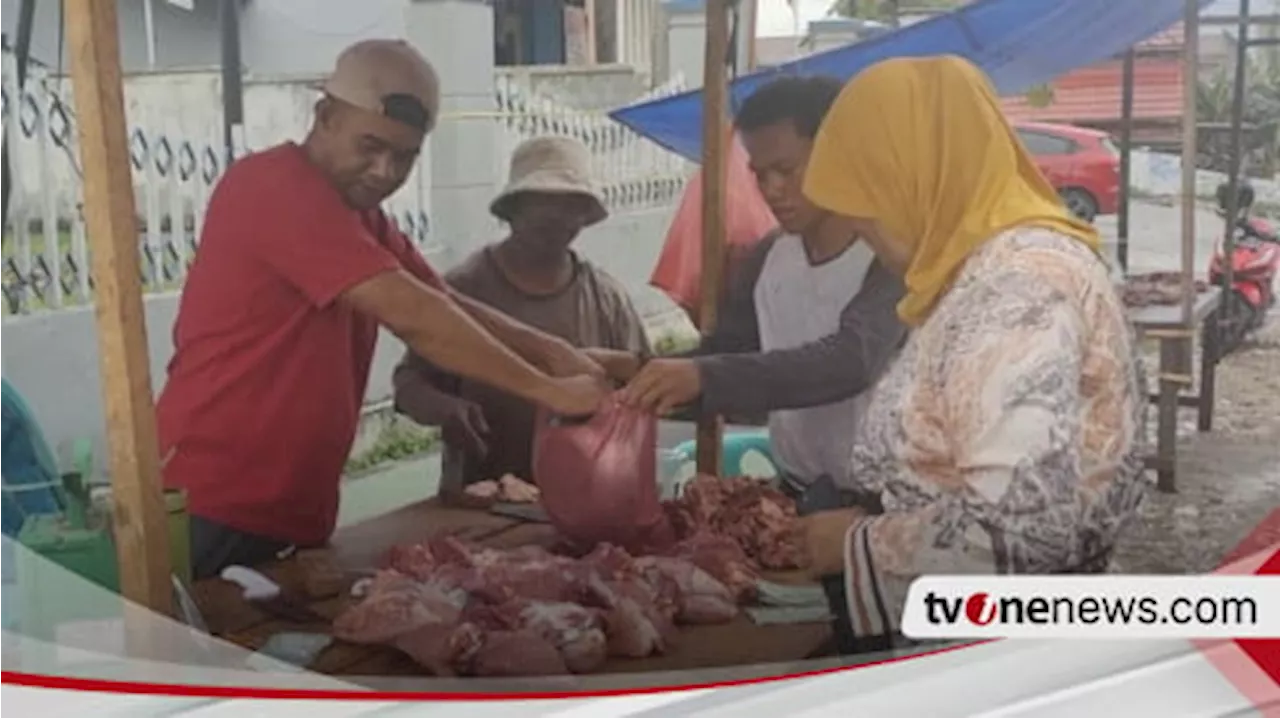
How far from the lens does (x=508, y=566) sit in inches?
75.9

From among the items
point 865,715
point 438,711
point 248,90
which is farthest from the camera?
point 865,715

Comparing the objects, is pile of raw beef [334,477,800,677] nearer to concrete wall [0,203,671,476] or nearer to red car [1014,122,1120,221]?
concrete wall [0,203,671,476]

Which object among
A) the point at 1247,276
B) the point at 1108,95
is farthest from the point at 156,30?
the point at 1247,276

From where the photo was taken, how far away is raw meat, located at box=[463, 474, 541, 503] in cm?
192

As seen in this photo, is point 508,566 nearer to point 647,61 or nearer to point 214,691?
point 214,691

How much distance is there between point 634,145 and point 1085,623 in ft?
2.64

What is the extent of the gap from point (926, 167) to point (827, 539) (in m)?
0.45


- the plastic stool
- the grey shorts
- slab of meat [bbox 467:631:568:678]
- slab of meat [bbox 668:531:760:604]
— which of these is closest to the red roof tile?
the plastic stool

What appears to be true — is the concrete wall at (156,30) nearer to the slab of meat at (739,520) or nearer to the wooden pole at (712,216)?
the wooden pole at (712,216)

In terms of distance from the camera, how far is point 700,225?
1.98 metres

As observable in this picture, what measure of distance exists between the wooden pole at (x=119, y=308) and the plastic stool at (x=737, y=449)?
1.98 feet

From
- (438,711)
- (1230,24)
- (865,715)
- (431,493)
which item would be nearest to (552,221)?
(431,493)

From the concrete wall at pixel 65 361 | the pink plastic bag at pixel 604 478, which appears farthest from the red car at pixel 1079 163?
the concrete wall at pixel 65 361

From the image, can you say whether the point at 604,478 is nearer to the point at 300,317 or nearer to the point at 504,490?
the point at 504,490
